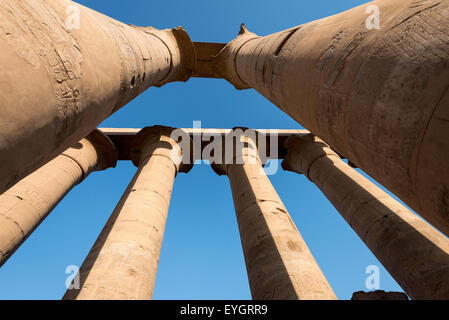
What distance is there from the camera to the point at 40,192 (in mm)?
10523

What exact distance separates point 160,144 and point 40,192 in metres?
5.91

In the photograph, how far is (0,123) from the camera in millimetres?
2434

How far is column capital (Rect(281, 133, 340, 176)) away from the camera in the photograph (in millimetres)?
15414

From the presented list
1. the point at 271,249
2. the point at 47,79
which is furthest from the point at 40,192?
the point at 47,79

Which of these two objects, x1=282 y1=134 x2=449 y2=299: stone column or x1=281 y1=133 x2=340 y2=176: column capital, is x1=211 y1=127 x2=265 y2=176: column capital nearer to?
x1=281 y1=133 x2=340 y2=176: column capital

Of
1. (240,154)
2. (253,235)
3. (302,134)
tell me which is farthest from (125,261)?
(302,134)

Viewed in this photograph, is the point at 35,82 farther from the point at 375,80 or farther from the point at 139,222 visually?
the point at 139,222

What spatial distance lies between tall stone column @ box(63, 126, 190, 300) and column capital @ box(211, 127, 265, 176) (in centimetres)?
411

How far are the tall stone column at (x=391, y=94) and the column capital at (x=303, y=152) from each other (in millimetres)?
10824

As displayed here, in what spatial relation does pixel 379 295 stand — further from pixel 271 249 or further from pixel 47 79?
pixel 47 79

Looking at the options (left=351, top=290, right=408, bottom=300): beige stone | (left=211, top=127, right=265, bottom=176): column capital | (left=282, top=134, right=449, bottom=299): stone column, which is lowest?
(left=351, top=290, right=408, bottom=300): beige stone

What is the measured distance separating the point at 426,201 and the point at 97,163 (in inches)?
614

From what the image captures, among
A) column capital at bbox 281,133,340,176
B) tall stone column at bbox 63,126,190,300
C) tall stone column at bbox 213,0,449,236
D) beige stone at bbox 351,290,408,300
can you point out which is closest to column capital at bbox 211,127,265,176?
column capital at bbox 281,133,340,176
